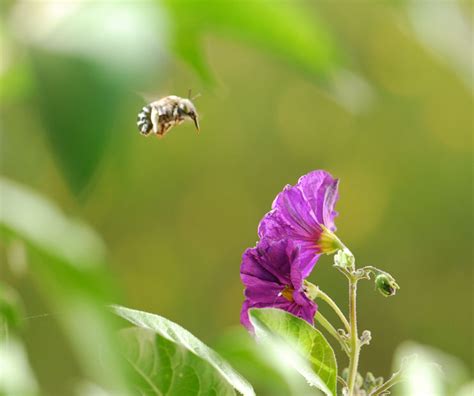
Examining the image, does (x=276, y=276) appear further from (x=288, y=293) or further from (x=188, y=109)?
(x=188, y=109)

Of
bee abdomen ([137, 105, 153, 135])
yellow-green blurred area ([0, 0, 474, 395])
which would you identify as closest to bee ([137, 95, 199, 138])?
bee abdomen ([137, 105, 153, 135])

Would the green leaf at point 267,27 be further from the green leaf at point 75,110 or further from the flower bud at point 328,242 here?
the flower bud at point 328,242

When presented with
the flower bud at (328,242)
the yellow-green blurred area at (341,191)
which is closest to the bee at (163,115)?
the flower bud at (328,242)

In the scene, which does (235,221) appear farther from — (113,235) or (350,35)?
(350,35)

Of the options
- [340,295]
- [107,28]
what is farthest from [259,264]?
[340,295]

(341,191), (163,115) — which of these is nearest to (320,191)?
(163,115)
